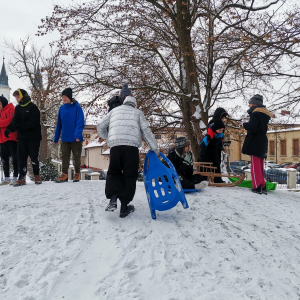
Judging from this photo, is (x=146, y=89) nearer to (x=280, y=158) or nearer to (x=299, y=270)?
(x=299, y=270)

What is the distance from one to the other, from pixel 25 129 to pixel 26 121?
0.21m

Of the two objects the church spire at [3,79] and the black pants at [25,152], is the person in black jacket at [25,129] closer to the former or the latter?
the black pants at [25,152]

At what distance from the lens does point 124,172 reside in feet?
12.4

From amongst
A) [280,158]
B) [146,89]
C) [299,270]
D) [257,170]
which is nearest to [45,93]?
[146,89]

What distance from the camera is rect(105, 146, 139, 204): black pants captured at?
12.3 ft

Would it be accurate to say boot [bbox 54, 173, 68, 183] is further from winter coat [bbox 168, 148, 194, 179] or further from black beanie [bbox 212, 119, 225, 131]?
black beanie [bbox 212, 119, 225, 131]

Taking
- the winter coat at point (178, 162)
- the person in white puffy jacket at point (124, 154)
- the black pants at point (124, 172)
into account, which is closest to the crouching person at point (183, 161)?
the winter coat at point (178, 162)

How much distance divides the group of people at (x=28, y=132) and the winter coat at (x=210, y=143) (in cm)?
293

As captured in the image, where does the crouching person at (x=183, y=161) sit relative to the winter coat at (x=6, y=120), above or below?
below

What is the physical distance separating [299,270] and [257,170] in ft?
10.5

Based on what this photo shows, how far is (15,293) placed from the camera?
2154mm

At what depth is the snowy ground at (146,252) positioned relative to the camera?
2.30m

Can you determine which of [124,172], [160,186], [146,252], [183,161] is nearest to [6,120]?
[124,172]

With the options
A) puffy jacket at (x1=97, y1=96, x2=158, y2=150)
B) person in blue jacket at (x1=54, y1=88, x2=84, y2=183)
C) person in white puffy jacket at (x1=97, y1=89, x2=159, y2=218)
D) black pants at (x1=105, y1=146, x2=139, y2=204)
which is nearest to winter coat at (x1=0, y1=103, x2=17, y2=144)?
person in blue jacket at (x1=54, y1=88, x2=84, y2=183)
